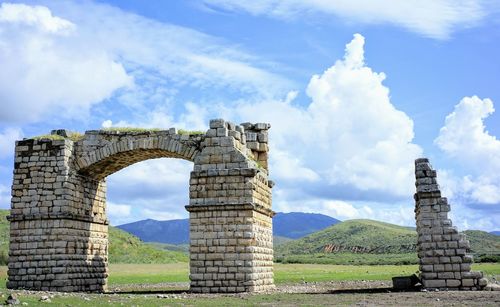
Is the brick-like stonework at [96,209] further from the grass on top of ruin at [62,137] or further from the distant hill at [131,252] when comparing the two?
the distant hill at [131,252]

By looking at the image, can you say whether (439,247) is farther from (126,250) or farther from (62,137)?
(126,250)

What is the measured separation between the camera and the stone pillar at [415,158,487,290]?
1886cm

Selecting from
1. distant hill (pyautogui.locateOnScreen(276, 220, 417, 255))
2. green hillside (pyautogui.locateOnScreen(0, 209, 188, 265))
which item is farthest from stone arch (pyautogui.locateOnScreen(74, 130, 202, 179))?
distant hill (pyautogui.locateOnScreen(276, 220, 417, 255))

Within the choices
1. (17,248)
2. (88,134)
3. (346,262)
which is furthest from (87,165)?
(346,262)

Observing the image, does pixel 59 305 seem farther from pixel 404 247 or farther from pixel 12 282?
pixel 404 247

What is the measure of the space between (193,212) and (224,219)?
1.05m

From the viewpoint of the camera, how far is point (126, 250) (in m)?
51.4

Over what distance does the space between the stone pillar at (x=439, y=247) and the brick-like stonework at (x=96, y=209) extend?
5105mm

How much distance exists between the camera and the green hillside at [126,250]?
4802 cm

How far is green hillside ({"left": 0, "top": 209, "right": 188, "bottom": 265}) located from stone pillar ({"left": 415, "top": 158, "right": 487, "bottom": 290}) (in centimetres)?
3196

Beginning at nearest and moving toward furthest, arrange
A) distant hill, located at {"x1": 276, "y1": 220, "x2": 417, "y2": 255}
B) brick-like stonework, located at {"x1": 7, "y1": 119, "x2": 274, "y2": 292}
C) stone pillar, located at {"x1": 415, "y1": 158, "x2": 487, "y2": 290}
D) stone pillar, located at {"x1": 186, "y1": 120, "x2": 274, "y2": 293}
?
stone pillar, located at {"x1": 415, "y1": 158, "x2": 487, "y2": 290}, stone pillar, located at {"x1": 186, "y1": 120, "x2": 274, "y2": 293}, brick-like stonework, located at {"x1": 7, "y1": 119, "x2": 274, "y2": 292}, distant hill, located at {"x1": 276, "y1": 220, "x2": 417, "y2": 255}

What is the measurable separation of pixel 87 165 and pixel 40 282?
422 centimetres

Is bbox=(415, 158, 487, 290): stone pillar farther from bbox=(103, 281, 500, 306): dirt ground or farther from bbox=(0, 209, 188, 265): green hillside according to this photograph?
bbox=(0, 209, 188, 265): green hillside

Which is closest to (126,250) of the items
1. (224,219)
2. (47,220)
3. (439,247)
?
(47,220)
